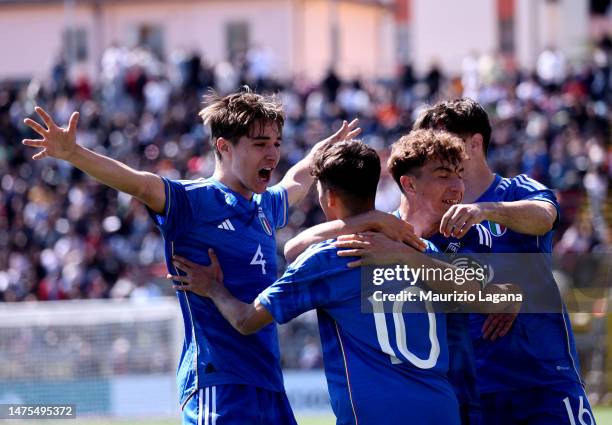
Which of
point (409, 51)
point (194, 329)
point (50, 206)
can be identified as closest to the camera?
point (194, 329)

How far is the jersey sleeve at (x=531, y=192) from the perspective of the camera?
5.35 meters

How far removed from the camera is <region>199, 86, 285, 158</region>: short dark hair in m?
5.55

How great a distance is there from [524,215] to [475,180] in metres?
0.49

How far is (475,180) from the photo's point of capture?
5551mm

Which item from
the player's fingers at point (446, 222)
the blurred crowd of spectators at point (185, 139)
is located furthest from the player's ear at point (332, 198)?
the blurred crowd of spectators at point (185, 139)

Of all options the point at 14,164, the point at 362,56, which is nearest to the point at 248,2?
the point at 362,56

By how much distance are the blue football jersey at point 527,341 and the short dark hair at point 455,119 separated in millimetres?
398

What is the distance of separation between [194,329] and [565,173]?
16.3m

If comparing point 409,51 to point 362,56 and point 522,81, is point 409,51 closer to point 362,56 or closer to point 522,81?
point 362,56

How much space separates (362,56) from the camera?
50500 millimetres

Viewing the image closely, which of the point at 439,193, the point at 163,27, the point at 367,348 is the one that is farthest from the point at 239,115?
the point at 163,27

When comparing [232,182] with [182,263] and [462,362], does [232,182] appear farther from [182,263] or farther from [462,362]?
[462,362]

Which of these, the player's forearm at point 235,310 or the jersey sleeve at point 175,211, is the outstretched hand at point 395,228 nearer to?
the player's forearm at point 235,310

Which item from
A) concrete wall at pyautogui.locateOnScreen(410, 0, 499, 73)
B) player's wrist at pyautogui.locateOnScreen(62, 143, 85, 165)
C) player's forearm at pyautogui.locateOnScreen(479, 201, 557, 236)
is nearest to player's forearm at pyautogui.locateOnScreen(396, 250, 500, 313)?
player's forearm at pyautogui.locateOnScreen(479, 201, 557, 236)
